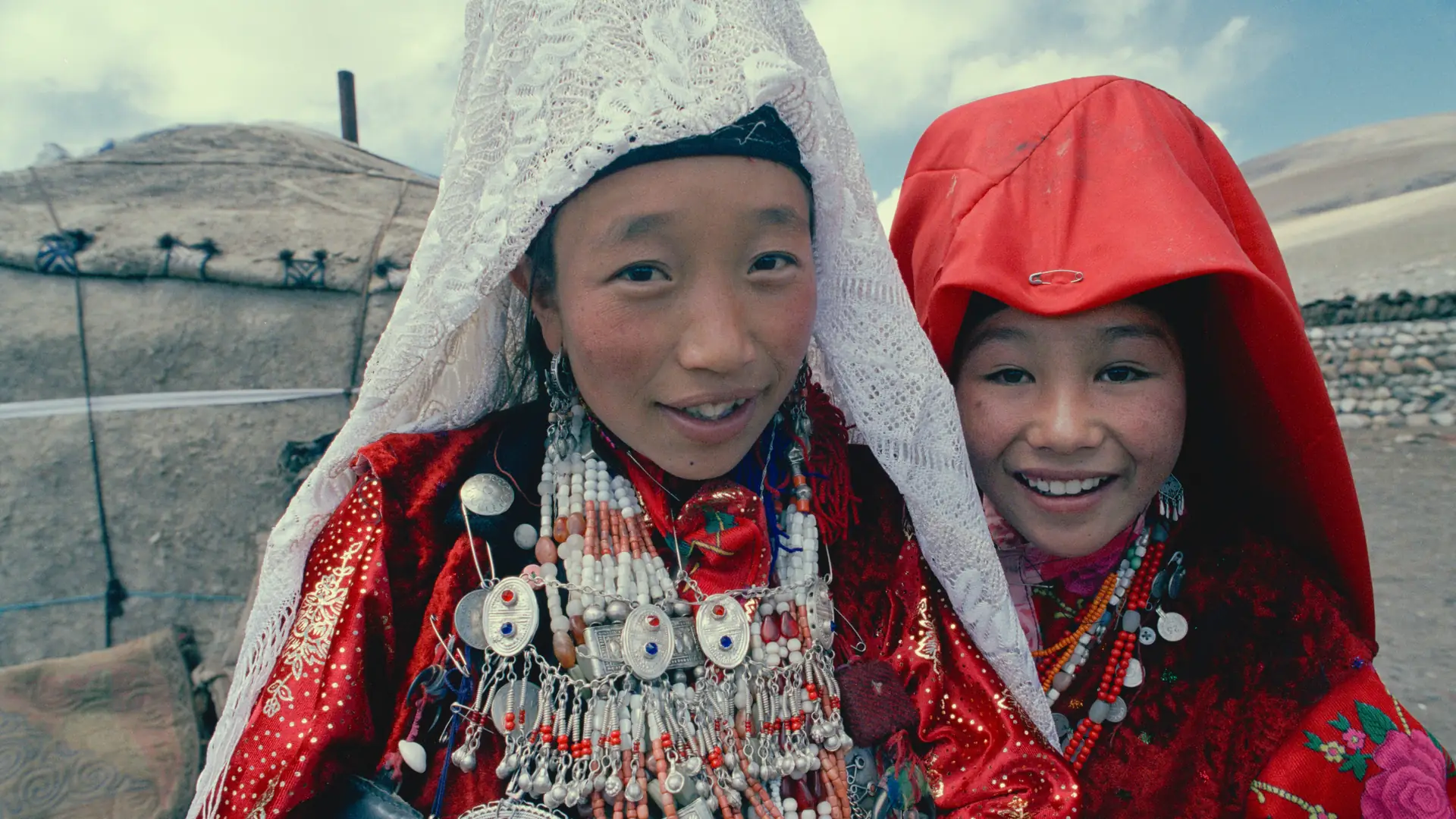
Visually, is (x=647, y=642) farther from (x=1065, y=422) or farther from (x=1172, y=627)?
(x=1172, y=627)

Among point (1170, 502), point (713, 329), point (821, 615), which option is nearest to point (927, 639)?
point (821, 615)

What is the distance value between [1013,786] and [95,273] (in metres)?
4.01

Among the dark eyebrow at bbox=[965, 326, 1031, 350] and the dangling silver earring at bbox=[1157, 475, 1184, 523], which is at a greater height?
the dark eyebrow at bbox=[965, 326, 1031, 350]

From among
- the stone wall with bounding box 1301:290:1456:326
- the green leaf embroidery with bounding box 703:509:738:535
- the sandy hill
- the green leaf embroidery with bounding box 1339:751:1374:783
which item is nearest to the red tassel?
the green leaf embroidery with bounding box 703:509:738:535

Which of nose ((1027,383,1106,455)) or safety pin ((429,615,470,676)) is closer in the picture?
safety pin ((429,615,470,676))

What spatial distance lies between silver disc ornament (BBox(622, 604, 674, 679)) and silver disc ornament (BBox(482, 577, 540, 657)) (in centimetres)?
13

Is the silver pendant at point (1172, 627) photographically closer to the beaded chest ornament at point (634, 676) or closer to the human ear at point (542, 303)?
the beaded chest ornament at point (634, 676)

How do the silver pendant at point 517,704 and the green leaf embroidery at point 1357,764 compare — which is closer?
the silver pendant at point 517,704

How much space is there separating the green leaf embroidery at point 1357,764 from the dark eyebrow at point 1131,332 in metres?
0.70

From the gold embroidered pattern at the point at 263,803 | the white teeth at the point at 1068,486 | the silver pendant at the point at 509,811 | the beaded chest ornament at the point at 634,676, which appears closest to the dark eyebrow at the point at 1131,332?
the white teeth at the point at 1068,486

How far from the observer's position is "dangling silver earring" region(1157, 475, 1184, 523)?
1.51 metres

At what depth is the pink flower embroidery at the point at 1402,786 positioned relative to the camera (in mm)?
1267

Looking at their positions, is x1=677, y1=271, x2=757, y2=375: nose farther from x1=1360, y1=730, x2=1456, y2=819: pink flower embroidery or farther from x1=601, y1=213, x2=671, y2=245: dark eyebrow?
x1=1360, y1=730, x2=1456, y2=819: pink flower embroidery

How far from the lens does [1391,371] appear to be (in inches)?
277
